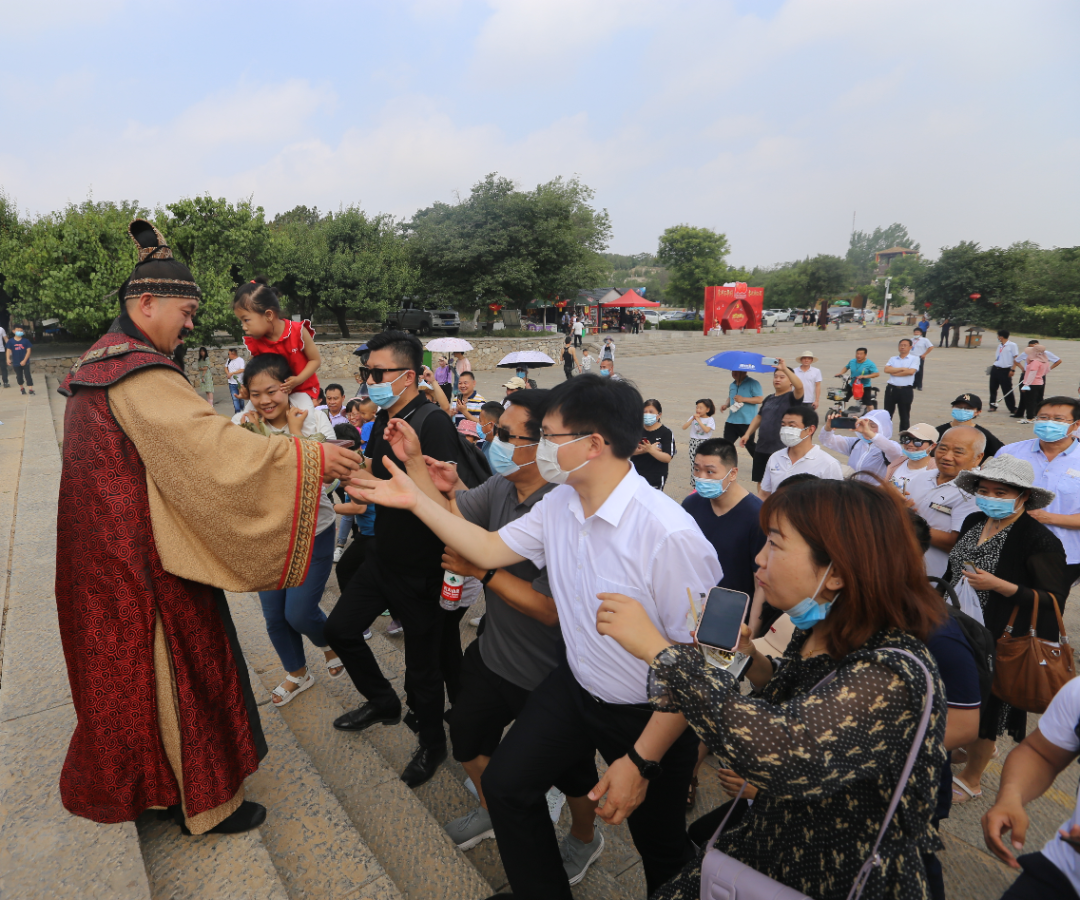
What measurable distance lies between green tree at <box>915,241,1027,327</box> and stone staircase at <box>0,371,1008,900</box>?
41084 millimetres

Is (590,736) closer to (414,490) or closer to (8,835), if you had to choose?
(414,490)

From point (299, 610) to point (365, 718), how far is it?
71 cm

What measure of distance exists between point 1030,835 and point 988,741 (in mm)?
404

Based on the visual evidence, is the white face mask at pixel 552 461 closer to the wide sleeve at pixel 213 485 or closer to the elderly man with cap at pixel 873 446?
the wide sleeve at pixel 213 485

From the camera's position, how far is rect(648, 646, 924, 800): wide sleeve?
1.25 m

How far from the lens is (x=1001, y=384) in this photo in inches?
558

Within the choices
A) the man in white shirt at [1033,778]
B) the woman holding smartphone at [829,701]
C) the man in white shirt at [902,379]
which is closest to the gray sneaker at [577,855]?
the woman holding smartphone at [829,701]

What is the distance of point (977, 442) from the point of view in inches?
149

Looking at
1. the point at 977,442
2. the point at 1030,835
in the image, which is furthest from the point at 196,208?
the point at 1030,835

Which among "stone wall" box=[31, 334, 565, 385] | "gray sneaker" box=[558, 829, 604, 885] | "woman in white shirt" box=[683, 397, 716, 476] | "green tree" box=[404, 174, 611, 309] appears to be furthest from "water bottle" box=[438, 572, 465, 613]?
"green tree" box=[404, 174, 611, 309]

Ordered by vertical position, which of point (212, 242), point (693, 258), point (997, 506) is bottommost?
point (997, 506)

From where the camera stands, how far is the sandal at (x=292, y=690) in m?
3.54

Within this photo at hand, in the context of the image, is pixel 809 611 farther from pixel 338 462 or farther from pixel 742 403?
pixel 742 403

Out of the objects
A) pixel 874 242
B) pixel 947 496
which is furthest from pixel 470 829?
pixel 874 242
